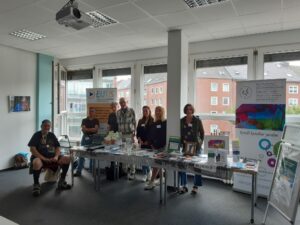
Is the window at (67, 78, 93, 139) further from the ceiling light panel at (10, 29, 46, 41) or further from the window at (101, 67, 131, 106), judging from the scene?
the ceiling light panel at (10, 29, 46, 41)

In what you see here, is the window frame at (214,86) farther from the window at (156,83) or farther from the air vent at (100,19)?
the air vent at (100,19)

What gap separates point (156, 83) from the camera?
18.4ft

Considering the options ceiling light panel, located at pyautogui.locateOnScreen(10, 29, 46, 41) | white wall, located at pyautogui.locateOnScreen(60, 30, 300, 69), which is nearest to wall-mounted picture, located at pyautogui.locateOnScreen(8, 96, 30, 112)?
ceiling light panel, located at pyautogui.locateOnScreen(10, 29, 46, 41)

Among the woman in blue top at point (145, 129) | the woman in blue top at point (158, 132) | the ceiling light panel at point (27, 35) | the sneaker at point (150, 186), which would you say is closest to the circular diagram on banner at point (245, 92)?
the woman in blue top at point (158, 132)

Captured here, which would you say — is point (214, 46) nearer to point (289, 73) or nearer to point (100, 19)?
point (289, 73)

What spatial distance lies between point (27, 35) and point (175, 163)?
3796 mm

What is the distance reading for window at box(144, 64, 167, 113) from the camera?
5473 millimetres

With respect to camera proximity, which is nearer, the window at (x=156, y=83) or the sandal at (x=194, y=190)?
the sandal at (x=194, y=190)

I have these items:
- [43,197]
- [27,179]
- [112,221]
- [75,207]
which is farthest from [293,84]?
[27,179]

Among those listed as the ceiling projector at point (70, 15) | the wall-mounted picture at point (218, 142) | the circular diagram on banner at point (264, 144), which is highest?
the ceiling projector at point (70, 15)

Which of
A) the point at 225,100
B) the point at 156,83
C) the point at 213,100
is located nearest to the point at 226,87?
the point at 225,100

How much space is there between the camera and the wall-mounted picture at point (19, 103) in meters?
5.54

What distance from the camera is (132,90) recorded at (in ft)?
19.3

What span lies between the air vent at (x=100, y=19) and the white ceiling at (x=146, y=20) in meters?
0.12
